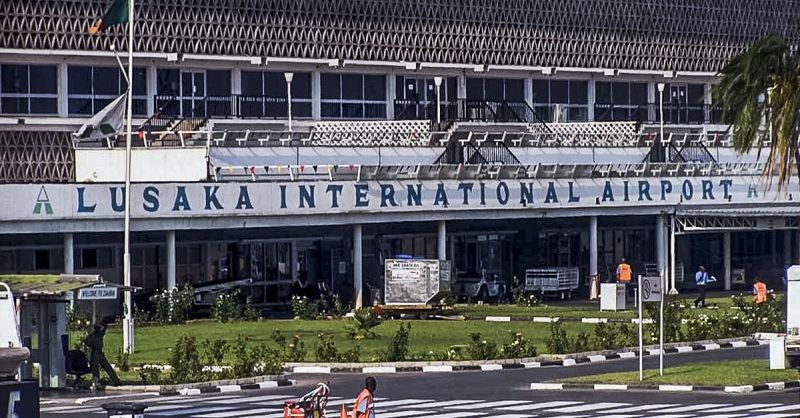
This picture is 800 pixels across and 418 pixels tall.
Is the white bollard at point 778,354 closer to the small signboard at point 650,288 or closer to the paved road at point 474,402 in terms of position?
the small signboard at point 650,288

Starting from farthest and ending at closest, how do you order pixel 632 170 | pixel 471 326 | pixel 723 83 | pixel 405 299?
pixel 632 170 → pixel 405 299 → pixel 471 326 → pixel 723 83

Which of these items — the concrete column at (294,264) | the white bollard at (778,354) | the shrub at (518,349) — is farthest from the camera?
the concrete column at (294,264)

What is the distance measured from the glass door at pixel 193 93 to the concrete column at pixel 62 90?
16.7ft

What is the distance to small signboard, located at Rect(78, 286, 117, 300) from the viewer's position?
39188 mm

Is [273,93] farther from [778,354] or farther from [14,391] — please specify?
[14,391]

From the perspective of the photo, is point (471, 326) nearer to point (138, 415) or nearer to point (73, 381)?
point (73, 381)

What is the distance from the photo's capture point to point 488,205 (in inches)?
2955

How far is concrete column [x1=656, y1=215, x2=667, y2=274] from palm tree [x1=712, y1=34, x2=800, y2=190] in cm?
3657

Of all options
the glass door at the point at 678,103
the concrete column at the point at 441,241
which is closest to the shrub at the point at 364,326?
the concrete column at the point at 441,241

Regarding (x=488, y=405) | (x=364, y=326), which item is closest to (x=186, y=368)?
(x=488, y=405)

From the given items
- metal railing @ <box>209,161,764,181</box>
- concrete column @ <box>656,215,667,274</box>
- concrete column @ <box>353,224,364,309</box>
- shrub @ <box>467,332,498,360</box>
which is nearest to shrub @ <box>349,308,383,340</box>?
shrub @ <box>467,332,498,360</box>

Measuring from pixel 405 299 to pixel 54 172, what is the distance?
17.5 m

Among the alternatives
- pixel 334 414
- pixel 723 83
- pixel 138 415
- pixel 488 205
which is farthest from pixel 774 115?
pixel 488 205

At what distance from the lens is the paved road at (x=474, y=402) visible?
117ft
